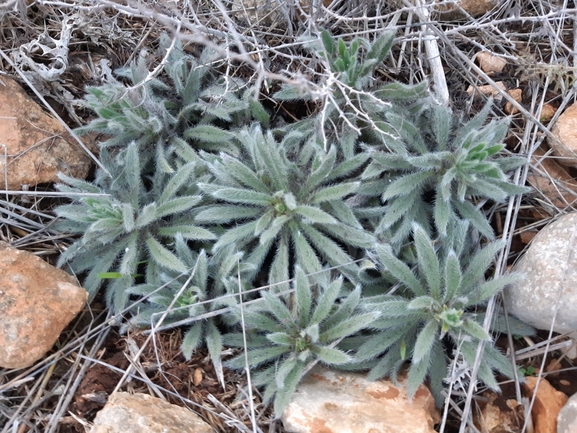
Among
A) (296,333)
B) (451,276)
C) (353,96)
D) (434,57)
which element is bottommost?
(296,333)

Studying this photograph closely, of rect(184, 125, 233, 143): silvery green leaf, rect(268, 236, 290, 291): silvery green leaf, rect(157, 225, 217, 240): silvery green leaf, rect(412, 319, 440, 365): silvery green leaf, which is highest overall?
rect(184, 125, 233, 143): silvery green leaf

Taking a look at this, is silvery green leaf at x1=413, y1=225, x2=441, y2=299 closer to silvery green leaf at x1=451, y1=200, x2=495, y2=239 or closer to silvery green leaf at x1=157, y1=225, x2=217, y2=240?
silvery green leaf at x1=451, y1=200, x2=495, y2=239

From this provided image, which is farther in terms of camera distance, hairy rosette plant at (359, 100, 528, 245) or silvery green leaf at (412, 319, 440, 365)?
hairy rosette plant at (359, 100, 528, 245)

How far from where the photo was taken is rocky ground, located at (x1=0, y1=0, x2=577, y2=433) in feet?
8.56

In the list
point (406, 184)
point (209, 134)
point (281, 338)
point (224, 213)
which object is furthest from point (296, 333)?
point (209, 134)

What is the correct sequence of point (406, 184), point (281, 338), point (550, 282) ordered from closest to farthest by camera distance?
point (281, 338) < point (550, 282) < point (406, 184)

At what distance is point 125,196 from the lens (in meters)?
3.08

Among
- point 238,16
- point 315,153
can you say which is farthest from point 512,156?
point 238,16

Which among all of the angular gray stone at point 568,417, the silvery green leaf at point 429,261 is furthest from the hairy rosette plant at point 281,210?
the angular gray stone at point 568,417

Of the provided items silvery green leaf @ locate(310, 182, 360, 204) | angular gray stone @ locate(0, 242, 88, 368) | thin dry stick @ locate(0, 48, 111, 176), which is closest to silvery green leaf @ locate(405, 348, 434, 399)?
silvery green leaf @ locate(310, 182, 360, 204)

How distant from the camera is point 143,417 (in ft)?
7.83

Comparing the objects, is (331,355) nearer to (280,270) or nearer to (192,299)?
(280,270)

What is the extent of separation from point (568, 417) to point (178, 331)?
1.92 meters

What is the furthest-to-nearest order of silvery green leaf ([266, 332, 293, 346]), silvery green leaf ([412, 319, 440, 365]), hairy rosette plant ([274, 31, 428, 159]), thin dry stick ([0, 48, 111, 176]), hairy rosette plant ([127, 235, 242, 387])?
thin dry stick ([0, 48, 111, 176]) < hairy rosette plant ([274, 31, 428, 159]) < hairy rosette plant ([127, 235, 242, 387]) < silvery green leaf ([266, 332, 293, 346]) < silvery green leaf ([412, 319, 440, 365])
